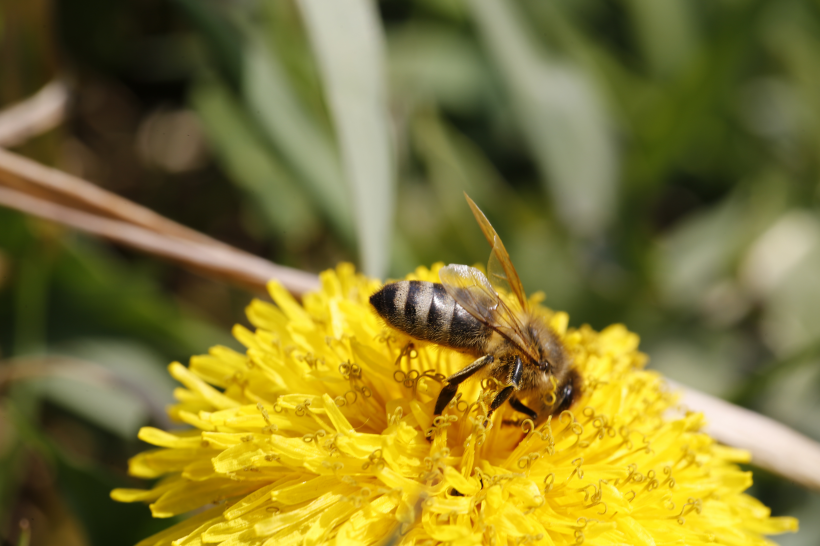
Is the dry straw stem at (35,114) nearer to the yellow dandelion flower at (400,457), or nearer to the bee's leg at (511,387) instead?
the yellow dandelion flower at (400,457)

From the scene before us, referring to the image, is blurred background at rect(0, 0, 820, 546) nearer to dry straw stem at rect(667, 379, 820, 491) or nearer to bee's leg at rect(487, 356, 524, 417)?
dry straw stem at rect(667, 379, 820, 491)

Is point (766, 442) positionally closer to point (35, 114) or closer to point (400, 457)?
point (400, 457)

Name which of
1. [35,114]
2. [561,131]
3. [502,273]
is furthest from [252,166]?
[502,273]

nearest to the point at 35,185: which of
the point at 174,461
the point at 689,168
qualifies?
the point at 174,461

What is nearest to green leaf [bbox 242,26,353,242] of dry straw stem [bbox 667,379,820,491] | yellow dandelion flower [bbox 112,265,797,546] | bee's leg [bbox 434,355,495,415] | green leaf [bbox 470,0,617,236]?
green leaf [bbox 470,0,617,236]

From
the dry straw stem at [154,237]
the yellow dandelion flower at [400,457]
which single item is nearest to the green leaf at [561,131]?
the dry straw stem at [154,237]

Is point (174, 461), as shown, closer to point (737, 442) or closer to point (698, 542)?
point (698, 542)
